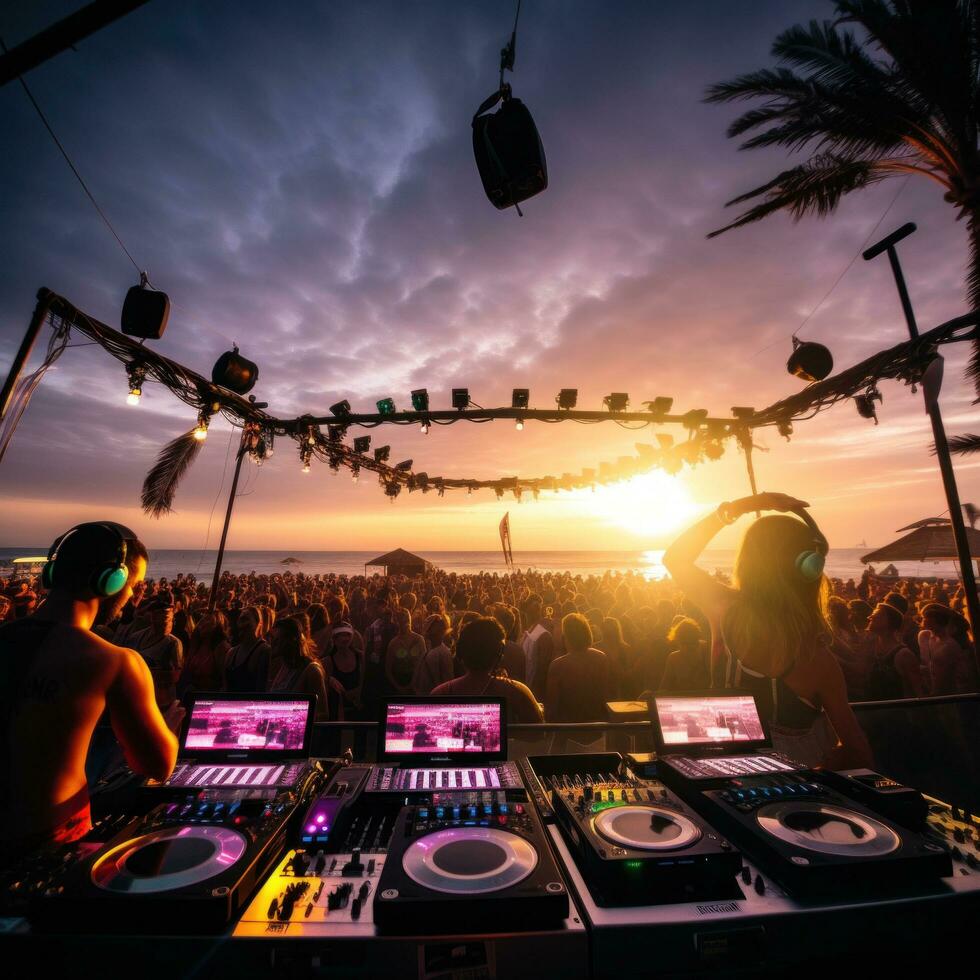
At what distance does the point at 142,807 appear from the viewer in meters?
1.83

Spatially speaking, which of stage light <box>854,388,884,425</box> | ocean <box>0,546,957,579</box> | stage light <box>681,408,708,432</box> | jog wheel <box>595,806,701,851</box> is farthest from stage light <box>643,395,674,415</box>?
ocean <box>0,546,957,579</box>

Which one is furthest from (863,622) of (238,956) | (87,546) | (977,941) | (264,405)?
(264,405)

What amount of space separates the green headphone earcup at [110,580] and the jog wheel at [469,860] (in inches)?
63.9

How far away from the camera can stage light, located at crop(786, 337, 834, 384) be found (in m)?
6.64

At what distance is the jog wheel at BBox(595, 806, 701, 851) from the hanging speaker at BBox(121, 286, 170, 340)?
6349mm

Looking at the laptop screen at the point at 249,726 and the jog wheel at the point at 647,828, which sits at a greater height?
the laptop screen at the point at 249,726

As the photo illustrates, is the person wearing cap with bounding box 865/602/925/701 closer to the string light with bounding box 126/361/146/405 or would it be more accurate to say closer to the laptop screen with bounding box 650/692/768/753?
the laptop screen with bounding box 650/692/768/753

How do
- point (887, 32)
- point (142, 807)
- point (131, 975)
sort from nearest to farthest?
point (131, 975) < point (142, 807) < point (887, 32)

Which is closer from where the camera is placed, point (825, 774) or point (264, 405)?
point (825, 774)

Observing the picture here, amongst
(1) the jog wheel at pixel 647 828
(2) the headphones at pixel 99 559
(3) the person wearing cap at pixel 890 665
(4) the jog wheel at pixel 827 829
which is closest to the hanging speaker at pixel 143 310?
(2) the headphones at pixel 99 559

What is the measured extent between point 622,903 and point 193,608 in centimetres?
1059

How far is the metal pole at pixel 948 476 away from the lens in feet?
14.5

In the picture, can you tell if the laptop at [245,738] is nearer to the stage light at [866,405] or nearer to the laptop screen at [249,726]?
the laptop screen at [249,726]

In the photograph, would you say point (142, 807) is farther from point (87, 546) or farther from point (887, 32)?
point (887, 32)
